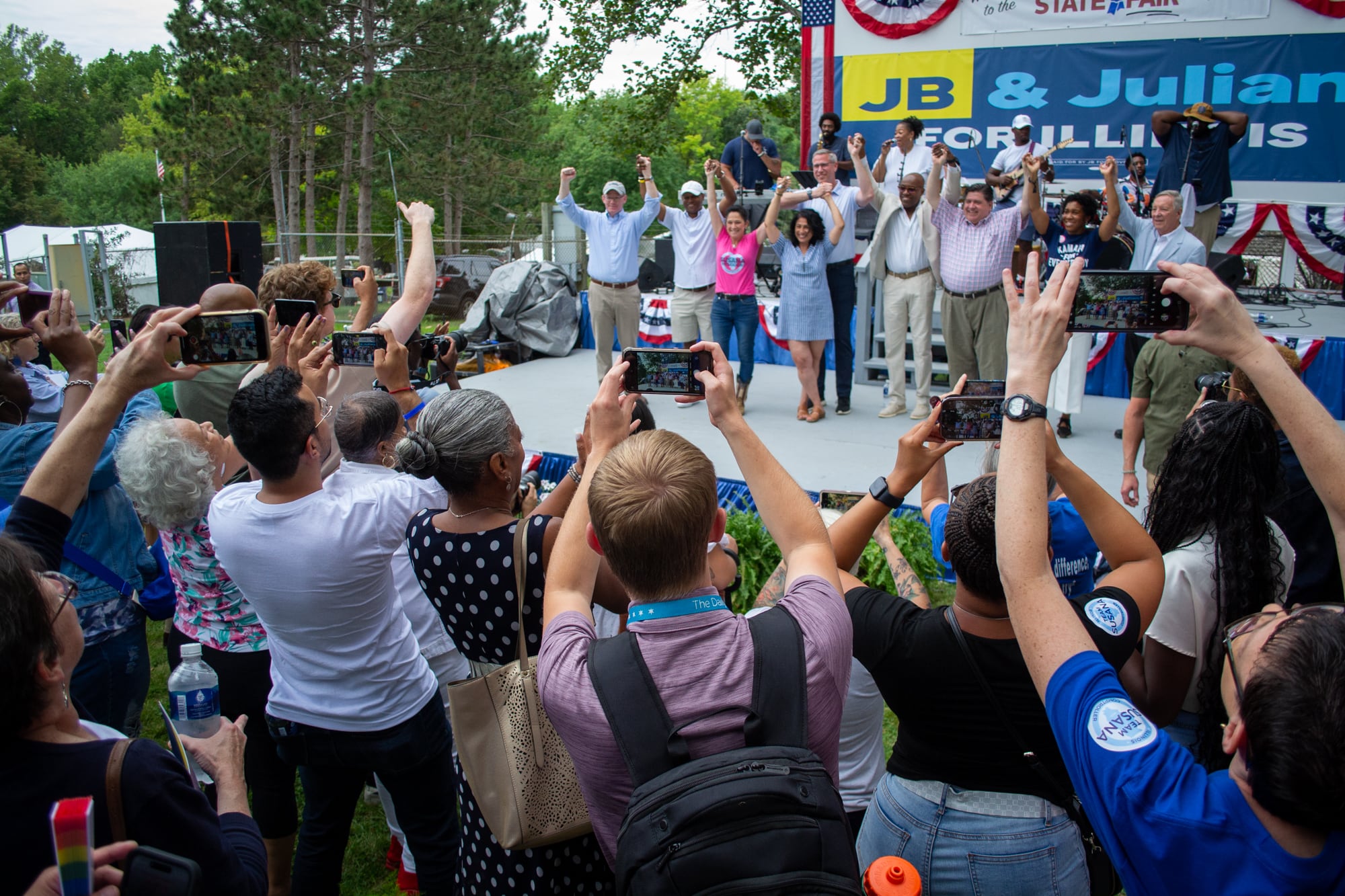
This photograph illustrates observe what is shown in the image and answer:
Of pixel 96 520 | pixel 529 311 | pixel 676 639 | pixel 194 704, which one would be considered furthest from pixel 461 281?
pixel 676 639

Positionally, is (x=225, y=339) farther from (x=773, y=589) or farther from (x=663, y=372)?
(x=773, y=589)

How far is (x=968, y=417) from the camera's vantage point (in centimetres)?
194

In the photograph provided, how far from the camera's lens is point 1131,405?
172 inches

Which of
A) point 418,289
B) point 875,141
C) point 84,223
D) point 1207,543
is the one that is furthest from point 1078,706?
point 84,223

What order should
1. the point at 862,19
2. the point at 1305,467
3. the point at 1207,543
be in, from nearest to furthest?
the point at 1305,467 < the point at 1207,543 < the point at 862,19

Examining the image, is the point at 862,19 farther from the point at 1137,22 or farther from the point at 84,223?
the point at 84,223

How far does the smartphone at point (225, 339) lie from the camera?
2.23 metres

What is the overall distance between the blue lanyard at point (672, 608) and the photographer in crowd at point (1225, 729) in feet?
1.41

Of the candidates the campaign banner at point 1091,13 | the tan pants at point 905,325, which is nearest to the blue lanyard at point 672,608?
the tan pants at point 905,325

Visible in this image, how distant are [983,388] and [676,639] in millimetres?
1131

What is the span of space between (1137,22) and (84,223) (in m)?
37.4

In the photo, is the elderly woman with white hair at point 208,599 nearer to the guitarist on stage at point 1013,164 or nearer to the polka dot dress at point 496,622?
the polka dot dress at point 496,622

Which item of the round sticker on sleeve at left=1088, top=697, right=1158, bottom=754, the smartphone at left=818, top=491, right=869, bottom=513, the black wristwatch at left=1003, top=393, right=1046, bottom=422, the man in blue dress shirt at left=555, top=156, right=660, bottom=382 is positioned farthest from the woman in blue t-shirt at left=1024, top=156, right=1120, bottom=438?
the round sticker on sleeve at left=1088, top=697, right=1158, bottom=754

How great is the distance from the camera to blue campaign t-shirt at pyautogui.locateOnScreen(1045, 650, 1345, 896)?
3.43 feet
